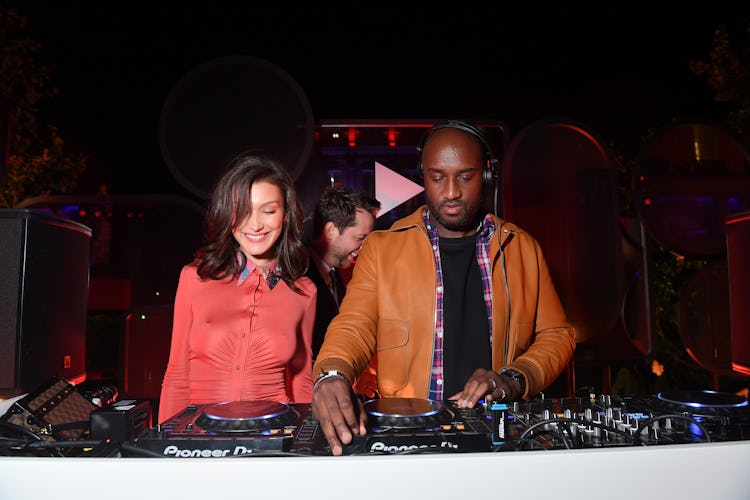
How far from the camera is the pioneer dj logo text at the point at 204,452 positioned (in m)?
0.93

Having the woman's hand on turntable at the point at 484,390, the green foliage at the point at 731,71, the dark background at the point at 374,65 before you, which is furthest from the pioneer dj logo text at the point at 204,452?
the green foliage at the point at 731,71

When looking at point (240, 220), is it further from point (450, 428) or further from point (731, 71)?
point (731, 71)

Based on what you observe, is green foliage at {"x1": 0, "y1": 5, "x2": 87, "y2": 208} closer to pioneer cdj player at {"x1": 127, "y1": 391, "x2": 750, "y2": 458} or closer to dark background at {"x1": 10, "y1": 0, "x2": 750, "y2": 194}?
dark background at {"x1": 10, "y1": 0, "x2": 750, "y2": 194}

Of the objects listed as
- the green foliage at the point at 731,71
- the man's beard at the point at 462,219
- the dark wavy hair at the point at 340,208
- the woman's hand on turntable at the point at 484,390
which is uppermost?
the green foliage at the point at 731,71

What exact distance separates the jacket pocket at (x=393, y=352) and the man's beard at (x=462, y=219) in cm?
42

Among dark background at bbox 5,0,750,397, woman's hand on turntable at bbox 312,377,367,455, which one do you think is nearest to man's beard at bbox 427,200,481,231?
woman's hand on turntable at bbox 312,377,367,455

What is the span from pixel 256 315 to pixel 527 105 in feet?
14.0

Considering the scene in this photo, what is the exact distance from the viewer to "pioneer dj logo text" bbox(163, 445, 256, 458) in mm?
925

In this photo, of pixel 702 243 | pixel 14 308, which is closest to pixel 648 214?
pixel 702 243

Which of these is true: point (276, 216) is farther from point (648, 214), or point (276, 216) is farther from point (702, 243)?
point (702, 243)

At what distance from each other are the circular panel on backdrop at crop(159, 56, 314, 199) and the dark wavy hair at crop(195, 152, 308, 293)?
1.57m

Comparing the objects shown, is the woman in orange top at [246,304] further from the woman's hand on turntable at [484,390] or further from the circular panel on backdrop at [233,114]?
the circular panel on backdrop at [233,114]

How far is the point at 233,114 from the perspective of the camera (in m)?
3.90

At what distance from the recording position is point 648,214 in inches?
156
